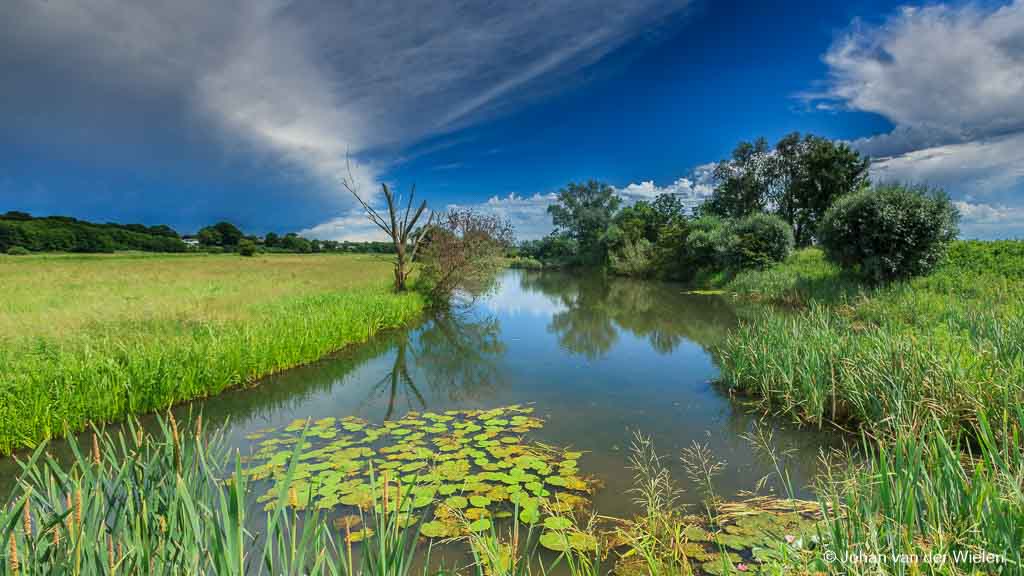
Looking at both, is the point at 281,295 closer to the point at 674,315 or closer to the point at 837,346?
the point at 674,315

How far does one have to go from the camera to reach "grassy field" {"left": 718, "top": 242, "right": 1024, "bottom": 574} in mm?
1911

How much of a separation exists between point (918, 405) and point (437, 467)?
14.9ft

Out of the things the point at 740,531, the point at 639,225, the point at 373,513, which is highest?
the point at 639,225

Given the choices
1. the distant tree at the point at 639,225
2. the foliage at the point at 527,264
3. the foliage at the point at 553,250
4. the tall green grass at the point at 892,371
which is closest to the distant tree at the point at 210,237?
the foliage at the point at 527,264

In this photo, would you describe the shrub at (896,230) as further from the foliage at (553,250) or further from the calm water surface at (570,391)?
the foliage at (553,250)

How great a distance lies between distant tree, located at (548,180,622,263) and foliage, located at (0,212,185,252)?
51.5 metres

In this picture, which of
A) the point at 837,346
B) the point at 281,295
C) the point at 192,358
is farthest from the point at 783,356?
the point at 281,295

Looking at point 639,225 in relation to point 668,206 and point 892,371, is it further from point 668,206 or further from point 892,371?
point 892,371

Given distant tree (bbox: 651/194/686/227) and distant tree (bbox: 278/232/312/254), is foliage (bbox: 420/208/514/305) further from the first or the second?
distant tree (bbox: 278/232/312/254)

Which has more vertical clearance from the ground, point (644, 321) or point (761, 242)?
point (761, 242)

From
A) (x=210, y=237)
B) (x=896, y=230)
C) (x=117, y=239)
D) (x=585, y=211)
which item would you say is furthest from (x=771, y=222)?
(x=210, y=237)

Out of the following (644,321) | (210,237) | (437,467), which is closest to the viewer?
(437,467)

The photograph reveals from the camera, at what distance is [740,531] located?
348cm

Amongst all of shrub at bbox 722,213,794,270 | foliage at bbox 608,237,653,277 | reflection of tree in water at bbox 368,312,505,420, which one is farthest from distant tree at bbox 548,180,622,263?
reflection of tree in water at bbox 368,312,505,420
